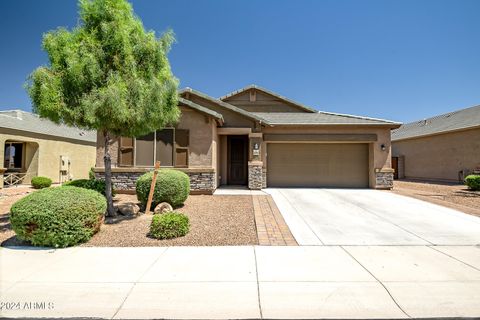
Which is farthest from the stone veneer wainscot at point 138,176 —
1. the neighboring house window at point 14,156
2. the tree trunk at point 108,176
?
the neighboring house window at point 14,156

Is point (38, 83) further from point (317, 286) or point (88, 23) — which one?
point (317, 286)

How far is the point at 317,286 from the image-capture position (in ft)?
11.3

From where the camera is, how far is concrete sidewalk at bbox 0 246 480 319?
293cm

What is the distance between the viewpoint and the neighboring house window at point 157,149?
1080 cm

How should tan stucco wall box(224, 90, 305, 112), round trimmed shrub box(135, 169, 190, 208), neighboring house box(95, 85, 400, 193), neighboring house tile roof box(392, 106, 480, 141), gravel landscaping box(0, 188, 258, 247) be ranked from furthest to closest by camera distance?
neighboring house tile roof box(392, 106, 480, 141)
tan stucco wall box(224, 90, 305, 112)
neighboring house box(95, 85, 400, 193)
round trimmed shrub box(135, 169, 190, 208)
gravel landscaping box(0, 188, 258, 247)

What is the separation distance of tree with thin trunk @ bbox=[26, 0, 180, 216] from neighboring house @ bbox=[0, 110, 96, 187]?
12.3 meters

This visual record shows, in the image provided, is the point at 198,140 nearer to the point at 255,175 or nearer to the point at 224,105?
the point at 224,105

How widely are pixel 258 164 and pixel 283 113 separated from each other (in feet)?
18.0

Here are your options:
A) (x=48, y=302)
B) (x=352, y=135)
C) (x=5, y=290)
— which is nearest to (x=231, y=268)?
(x=48, y=302)

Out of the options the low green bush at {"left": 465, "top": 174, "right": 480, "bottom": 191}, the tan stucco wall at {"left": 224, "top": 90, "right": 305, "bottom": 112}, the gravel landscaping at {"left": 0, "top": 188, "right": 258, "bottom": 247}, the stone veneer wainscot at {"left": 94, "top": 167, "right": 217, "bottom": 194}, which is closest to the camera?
the gravel landscaping at {"left": 0, "top": 188, "right": 258, "bottom": 247}

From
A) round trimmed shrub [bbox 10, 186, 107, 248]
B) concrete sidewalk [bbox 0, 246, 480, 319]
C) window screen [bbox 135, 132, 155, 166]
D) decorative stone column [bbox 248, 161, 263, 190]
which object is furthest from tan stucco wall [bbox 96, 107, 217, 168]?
concrete sidewalk [bbox 0, 246, 480, 319]

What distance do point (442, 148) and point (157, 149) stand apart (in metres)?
22.0

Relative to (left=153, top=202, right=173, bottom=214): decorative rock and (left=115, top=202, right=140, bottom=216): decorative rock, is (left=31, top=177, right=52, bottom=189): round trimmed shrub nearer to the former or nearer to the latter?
(left=115, top=202, right=140, bottom=216): decorative rock

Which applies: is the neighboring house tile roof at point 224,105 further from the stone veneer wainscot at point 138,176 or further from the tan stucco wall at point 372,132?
the stone veneer wainscot at point 138,176
